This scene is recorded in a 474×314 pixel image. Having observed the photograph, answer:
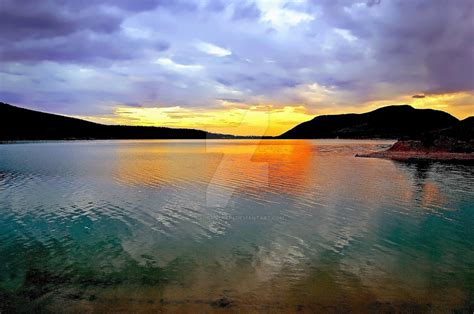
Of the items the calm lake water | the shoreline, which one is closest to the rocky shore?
the shoreline

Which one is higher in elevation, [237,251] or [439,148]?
[439,148]

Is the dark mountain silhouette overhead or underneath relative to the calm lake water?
overhead

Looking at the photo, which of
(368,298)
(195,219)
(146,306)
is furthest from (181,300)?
(195,219)

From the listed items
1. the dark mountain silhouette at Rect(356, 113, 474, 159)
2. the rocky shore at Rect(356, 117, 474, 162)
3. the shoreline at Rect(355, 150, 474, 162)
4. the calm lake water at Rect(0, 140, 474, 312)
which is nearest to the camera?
the calm lake water at Rect(0, 140, 474, 312)

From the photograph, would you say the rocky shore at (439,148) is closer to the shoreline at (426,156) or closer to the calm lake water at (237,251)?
the shoreline at (426,156)

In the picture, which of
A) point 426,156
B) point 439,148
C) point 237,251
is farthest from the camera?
point 439,148

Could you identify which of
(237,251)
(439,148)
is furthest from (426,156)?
(237,251)

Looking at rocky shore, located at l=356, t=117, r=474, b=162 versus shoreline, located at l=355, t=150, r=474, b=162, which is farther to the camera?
rocky shore, located at l=356, t=117, r=474, b=162

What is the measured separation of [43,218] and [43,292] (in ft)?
41.6

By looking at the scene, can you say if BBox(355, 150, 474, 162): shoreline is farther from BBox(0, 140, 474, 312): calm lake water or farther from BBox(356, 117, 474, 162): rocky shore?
BBox(0, 140, 474, 312): calm lake water

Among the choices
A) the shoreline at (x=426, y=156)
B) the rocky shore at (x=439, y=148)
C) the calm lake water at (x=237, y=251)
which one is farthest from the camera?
the rocky shore at (x=439, y=148)

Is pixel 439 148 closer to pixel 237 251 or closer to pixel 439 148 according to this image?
pixel 439 148

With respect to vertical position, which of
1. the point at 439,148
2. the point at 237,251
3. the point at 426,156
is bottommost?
the point at 237,251

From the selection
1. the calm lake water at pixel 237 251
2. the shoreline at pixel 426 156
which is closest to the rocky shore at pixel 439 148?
the shoreline at pixel 426 156
